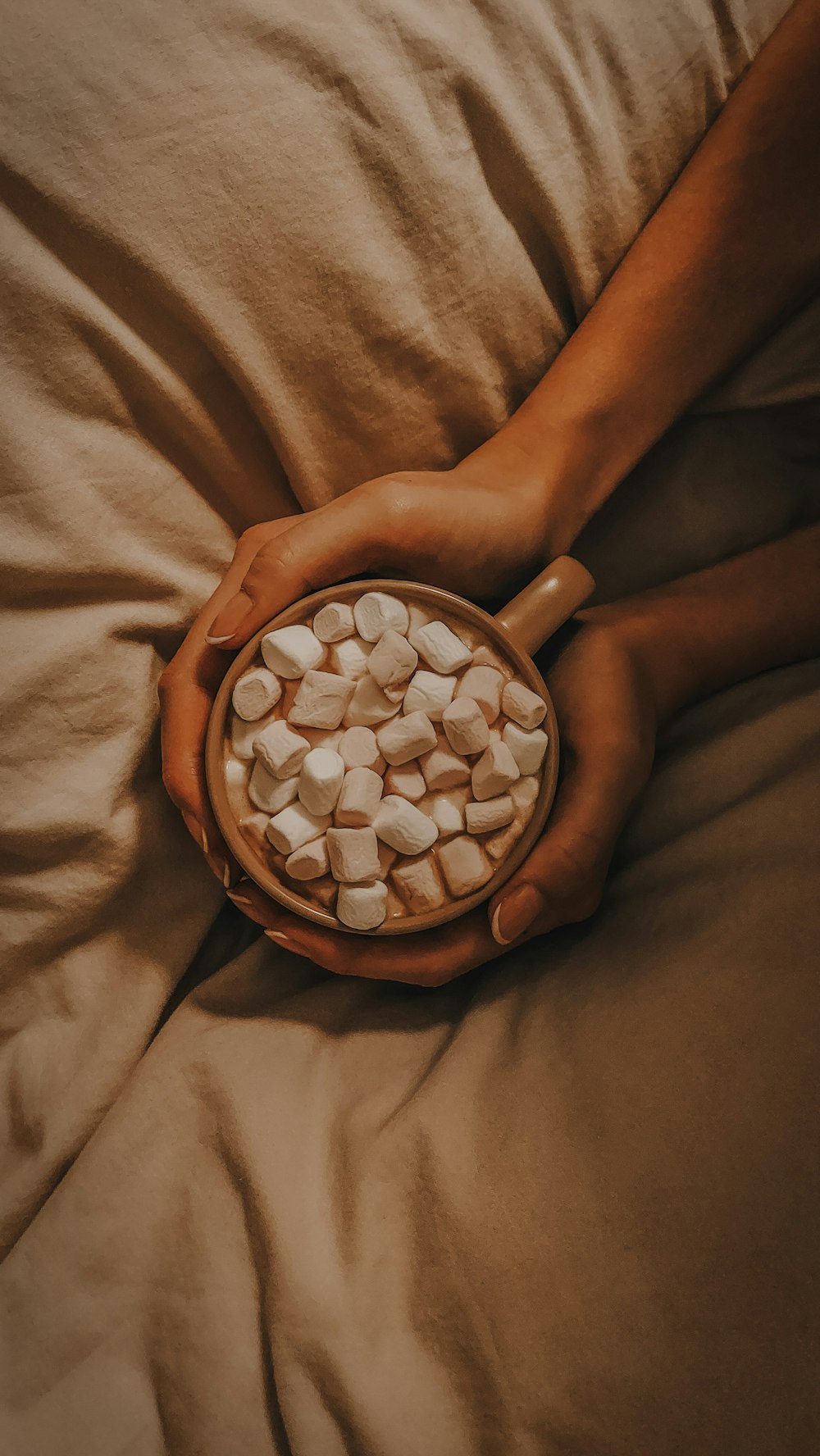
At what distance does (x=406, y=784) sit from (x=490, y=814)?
0.06m

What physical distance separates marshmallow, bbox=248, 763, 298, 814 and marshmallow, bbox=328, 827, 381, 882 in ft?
0.14

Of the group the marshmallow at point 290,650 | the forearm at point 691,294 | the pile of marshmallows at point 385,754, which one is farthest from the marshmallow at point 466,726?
the forearm at point 691,294

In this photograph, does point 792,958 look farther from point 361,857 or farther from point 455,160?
point 455,160

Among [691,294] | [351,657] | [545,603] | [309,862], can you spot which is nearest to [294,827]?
[309,862]

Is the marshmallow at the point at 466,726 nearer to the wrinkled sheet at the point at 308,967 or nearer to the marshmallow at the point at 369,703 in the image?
the marshmallow at the point at 369,703

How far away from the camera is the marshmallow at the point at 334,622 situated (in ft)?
1.90

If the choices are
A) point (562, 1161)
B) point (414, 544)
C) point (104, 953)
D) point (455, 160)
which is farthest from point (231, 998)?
point (455, 160)

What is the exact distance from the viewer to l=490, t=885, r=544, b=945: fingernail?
0.58 meters

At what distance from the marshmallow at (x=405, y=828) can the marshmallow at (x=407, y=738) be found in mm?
34

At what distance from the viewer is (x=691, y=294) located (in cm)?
69

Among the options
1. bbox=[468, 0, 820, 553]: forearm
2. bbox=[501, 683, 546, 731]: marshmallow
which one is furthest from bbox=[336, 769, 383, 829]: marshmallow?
bbox=[468, 0, 820, 553]: forearm

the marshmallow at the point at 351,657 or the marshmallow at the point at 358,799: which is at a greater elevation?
the marshmallow at the point at 351,657

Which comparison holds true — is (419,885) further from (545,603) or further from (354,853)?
(545,603)

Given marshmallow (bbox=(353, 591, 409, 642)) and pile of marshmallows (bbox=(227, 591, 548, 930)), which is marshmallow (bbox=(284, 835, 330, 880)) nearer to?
pile of marshmallows (bbox=(227, 591, 548, 930))
